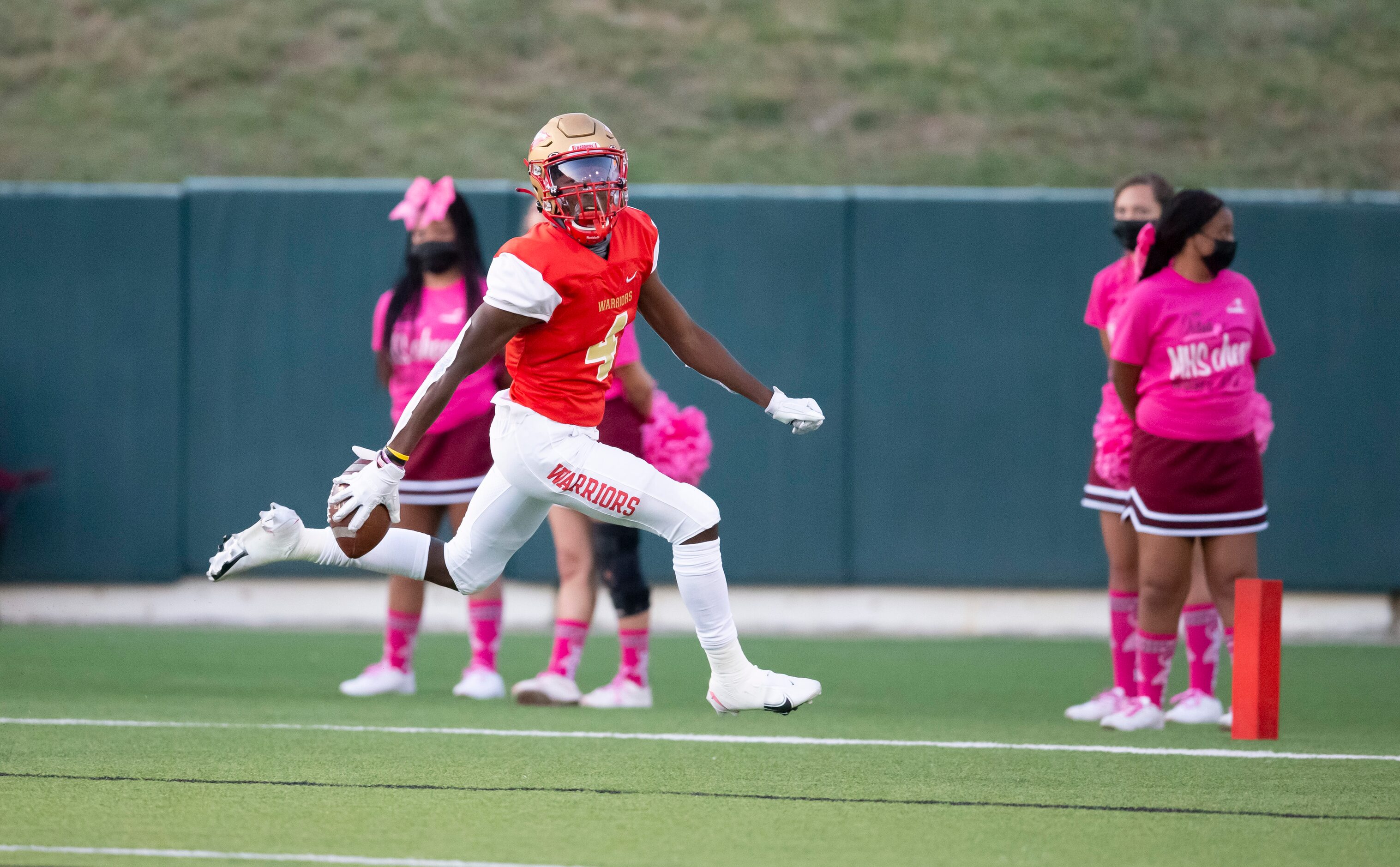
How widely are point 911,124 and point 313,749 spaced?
10.1m

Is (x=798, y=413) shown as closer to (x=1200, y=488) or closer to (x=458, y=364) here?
(x=458, y=364)

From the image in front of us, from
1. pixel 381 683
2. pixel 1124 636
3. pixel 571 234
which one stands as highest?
pixel 571 234

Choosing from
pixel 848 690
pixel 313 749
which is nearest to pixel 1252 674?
pixel 848 690

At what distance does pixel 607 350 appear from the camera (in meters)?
4.85

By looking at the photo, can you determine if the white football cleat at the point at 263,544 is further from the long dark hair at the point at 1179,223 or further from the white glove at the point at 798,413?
the long dark hair at the point at 1179,223

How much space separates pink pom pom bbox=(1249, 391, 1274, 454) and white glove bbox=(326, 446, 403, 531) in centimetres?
327

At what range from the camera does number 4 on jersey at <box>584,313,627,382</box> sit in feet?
15.7

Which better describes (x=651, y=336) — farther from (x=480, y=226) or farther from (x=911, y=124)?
(x=911, y=124)

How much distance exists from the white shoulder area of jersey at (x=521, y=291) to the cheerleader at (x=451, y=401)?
6.63 ft

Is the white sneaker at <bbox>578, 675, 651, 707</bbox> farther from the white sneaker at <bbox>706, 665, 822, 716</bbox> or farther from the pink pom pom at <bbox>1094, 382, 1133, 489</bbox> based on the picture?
the pink pom pom at <bbox>1094, 382, 1133, 489</bbox>

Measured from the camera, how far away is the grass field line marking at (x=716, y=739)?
5359 mm

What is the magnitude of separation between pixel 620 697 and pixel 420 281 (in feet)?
6.49

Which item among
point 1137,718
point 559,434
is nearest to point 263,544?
point 559,434

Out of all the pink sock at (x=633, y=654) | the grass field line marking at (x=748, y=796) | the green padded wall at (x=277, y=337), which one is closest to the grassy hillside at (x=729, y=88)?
the green padded wall at (x=277, y=337)
